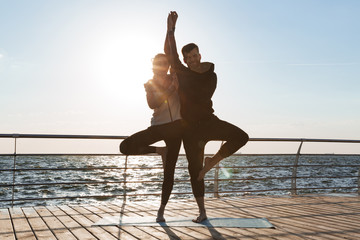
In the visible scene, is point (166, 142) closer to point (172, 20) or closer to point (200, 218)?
point (200, 218)

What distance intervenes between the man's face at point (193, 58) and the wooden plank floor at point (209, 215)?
1.36 meters

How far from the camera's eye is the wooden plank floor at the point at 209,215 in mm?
3012

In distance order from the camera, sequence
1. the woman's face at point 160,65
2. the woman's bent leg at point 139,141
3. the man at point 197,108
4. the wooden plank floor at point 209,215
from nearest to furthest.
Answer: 1. the wooden plank floor at point 209,215
2. the man at point 197,108
3. the woman's face at point 160,65
4. the woman's bent leg at point 139,141

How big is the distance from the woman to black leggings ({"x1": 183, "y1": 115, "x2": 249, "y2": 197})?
118 mm

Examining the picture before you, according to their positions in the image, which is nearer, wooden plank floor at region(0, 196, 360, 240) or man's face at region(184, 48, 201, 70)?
wooden plank floor at region(0, 196, 360, 240)

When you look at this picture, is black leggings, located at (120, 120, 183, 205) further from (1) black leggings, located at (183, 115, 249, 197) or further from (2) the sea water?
(2) the sea water

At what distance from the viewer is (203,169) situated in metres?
3.43

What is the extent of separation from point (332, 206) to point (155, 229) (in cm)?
257

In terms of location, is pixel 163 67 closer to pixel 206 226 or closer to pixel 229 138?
pixel 229 138

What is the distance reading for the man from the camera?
129 inches

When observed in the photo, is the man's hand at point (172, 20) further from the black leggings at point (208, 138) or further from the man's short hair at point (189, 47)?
the black leggings at point (208, 138)

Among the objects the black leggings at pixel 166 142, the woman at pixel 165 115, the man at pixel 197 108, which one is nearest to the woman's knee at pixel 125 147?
the black leggings at pixel 166 142

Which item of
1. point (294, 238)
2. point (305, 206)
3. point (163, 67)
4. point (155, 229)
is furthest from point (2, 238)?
point (305, 206)

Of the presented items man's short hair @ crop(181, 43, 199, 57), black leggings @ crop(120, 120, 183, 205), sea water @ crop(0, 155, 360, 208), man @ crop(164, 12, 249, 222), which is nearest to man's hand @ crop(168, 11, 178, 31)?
man @ crop(164, 12, 249, 222)
